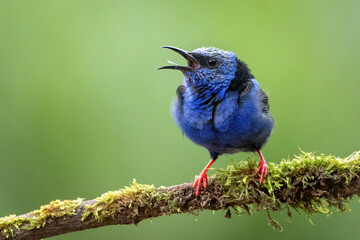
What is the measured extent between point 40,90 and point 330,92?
13.1 ft

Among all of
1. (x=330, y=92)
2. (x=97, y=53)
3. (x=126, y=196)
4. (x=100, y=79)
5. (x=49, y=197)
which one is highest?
(x=97, y=53)

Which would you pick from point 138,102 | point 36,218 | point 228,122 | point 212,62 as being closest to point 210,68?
point 212,62

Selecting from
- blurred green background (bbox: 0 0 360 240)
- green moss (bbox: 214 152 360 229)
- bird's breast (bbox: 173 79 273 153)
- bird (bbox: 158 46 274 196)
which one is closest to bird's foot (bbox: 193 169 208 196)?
bird (bbox: 158 46 274 196)

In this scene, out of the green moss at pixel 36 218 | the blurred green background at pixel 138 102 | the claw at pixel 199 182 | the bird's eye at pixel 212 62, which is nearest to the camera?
the green moss at pixel 36 218

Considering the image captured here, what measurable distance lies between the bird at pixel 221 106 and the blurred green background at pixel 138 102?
1426 millimetres

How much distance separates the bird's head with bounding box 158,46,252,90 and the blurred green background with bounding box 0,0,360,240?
1382mm

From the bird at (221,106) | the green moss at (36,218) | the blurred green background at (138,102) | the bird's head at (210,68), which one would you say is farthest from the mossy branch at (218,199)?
the blurred green background at (138,102)

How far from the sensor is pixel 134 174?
5.93 m

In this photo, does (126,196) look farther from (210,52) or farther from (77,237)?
(77,237)

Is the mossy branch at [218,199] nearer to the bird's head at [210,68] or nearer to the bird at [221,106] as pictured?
the bird at [221,106]

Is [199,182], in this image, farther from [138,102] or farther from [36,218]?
[138,102]

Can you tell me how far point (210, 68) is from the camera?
4.46 m

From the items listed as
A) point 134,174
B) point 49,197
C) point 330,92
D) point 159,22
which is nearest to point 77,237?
point 49,197

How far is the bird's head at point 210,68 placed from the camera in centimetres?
435
